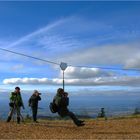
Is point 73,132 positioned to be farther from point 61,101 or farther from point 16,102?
point 16,102

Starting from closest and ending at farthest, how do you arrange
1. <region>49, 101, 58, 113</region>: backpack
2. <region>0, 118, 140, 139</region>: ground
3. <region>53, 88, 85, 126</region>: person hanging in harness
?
<region>0, 118, 140, 139</region>: ground
<region>53, 88, 85, 126</region>: person hanging in harness
<region>49, 101, 58, 113</region>: backpack

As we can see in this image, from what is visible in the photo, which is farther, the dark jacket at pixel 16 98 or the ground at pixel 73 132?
the dark jacket at pixel 16 98

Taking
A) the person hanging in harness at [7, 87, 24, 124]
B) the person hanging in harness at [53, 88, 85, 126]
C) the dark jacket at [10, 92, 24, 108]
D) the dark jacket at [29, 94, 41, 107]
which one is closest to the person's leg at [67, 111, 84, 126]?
the person hanging in harness at [53, 88, 85, 126]

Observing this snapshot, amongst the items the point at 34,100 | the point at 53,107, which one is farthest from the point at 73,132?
the point at 34,100

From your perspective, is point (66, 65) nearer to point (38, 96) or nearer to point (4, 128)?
point (38, 96)

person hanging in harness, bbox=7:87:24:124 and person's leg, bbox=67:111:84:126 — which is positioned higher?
person hanging in harness, bbox=7:87:24:124

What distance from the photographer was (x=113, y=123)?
25.8 m

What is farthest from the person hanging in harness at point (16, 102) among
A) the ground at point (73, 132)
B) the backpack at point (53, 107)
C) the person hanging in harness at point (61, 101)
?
the person hanging in harness at point (61, 101)

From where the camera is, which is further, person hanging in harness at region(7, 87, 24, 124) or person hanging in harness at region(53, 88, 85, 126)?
person hanging in harness at region(7, 87, 24, 124)

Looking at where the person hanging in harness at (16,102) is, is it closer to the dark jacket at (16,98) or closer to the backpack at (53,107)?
the dark jacket at (16,98)

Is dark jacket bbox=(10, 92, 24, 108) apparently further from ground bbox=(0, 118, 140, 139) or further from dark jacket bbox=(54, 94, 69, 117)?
dark jacket bbox=(54, 94, 69, 117)

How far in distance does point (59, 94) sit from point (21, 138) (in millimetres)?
3678

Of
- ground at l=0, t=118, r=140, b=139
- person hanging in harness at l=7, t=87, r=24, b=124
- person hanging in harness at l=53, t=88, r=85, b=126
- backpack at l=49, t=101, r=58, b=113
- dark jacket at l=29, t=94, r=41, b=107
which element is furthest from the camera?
dark jacket at l=29, t=94, r=41, b=107

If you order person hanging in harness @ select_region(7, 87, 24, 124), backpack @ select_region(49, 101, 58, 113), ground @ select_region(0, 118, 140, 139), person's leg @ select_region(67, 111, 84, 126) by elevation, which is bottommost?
ground @ select_region(0, 118, 140, 139)
